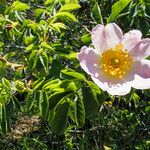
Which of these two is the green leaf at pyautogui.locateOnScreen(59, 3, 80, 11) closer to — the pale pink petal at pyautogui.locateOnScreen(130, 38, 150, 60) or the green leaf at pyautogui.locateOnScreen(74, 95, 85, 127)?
the pale pink petal at pyautogui.locateOnScreen(130, 38, 150, 60)

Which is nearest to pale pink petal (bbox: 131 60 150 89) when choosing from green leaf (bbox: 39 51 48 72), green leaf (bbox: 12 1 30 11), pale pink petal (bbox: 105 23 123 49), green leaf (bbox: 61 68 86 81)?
pale pink petal (bbox: 105 23 123 49)

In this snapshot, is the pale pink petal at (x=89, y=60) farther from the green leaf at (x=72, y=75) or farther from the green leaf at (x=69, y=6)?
the green leaf at (x=69, y=6)

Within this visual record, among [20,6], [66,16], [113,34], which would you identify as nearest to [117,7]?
[113,34]

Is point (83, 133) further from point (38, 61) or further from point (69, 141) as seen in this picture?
point (38, 61)

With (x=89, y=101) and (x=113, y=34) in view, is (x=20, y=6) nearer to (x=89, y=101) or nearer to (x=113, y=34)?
(x=113, y=34)

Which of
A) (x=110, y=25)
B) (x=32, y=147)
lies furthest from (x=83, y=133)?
(x=110, y=25)

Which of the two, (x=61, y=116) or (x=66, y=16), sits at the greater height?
(x=66, y=16)
